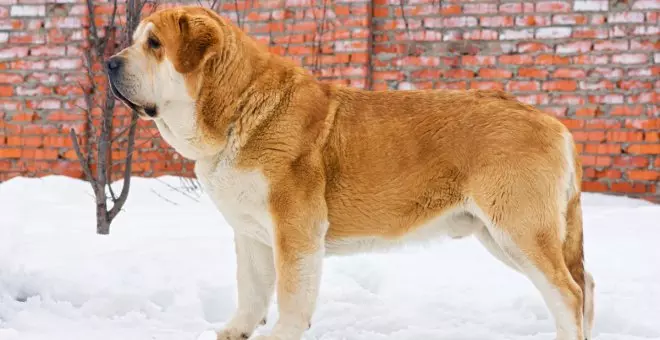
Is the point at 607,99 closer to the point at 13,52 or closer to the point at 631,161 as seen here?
the point at 631,161

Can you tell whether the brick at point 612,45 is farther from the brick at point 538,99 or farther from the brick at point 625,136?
the brick at point 625,136

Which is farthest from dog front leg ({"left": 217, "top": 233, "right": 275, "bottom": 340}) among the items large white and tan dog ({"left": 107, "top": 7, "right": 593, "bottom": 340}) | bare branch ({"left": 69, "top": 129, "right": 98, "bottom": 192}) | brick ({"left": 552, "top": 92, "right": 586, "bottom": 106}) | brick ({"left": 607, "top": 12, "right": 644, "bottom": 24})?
brick ({"left": 607, "top": 12, "right": 644, "bottom": 24})

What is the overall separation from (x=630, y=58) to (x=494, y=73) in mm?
1052

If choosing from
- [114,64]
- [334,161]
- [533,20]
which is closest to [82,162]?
[114,64]

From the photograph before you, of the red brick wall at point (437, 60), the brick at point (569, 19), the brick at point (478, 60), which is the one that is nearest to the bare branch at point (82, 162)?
the red brick wall at point (437, 60)

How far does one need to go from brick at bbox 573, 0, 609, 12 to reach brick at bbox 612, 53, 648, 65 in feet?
1.29

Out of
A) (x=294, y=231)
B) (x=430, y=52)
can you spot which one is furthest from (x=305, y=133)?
(x=430, y=52)

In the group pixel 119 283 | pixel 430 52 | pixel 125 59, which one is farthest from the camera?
pixel 430 52

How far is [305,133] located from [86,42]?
442 centimetres

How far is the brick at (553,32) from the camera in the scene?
20.2ft

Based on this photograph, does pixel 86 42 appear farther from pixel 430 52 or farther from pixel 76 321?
pixel 76 321

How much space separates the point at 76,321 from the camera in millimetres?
3385

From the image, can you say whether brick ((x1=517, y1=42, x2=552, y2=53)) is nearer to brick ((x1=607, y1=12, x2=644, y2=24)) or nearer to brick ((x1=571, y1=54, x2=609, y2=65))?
brick ((x1=571, y1=54, x2=609, y2=65))

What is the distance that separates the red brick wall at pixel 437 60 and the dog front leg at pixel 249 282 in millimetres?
3114
